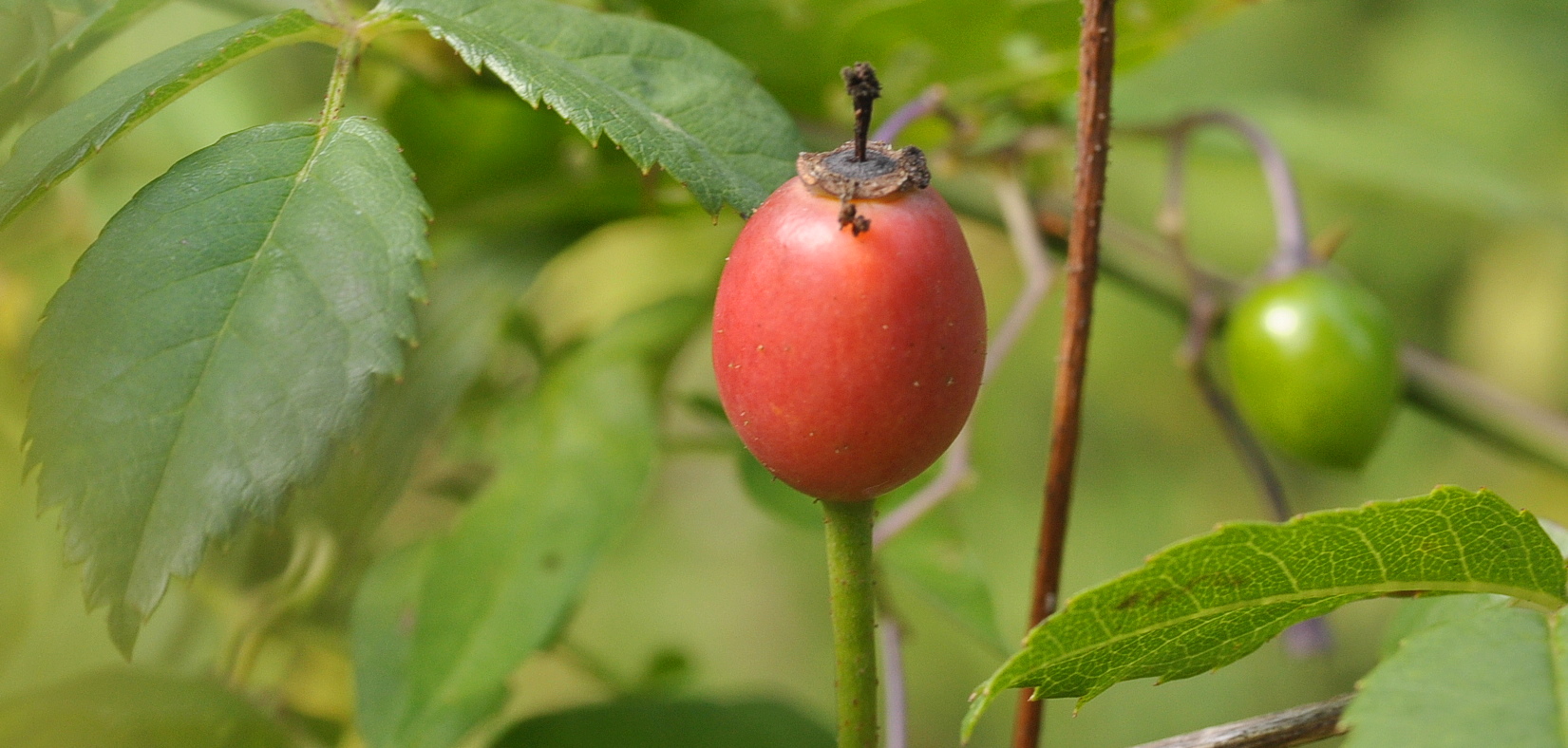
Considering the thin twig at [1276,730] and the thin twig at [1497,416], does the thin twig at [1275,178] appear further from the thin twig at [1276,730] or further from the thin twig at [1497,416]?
the thin twig at [1276,730]

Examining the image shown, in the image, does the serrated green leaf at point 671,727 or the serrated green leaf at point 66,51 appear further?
the serrated green leaf at point 671,727

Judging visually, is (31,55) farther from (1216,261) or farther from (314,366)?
(1216,261)

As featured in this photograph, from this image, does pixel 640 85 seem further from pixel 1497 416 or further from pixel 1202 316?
pixel 1497 416

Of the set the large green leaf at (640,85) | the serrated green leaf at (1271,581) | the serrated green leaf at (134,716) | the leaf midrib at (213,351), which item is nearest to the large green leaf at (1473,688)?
the serrated green leaf at (1271,581)

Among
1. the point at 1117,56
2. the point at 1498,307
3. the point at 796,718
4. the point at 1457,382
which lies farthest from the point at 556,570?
the point at 1498,307

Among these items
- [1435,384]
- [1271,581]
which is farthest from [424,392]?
[1435,384]
